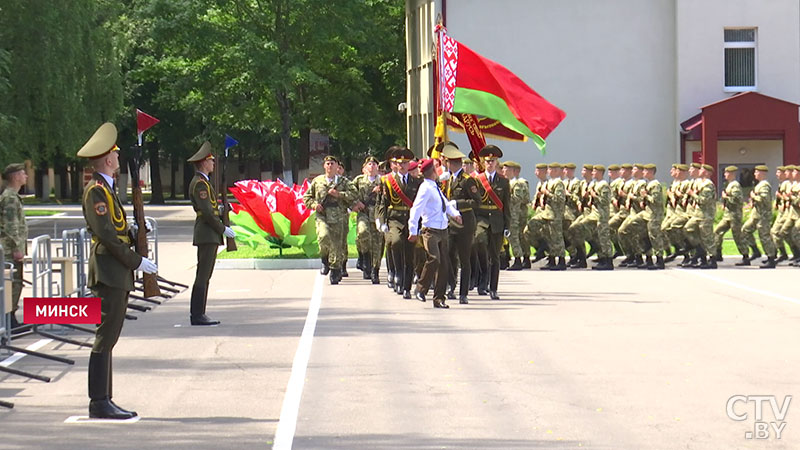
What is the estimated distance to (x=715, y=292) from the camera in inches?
766

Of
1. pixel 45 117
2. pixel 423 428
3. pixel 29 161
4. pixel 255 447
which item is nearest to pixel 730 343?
pixel 423 428

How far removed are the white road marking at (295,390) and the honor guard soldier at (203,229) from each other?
1.16m

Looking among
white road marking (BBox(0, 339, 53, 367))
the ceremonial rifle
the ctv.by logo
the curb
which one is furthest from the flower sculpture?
the ctv.by logo

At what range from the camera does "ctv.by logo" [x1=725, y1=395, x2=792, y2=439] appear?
29.1ft

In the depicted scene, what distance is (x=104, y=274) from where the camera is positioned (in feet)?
31.8

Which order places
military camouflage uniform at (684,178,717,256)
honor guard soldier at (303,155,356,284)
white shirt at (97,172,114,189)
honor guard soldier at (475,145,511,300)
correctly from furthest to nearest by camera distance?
military camouflage uniform at (684,178,717,256) → honor guard soldier at (303,155,356,284) → honor guard soldier at (475,145,511,300) → white shirt at (97,172,114,189)

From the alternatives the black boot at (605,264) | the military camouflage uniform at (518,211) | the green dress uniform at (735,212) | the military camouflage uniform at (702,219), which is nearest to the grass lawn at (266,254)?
the military camouflage uniform at (518,211)

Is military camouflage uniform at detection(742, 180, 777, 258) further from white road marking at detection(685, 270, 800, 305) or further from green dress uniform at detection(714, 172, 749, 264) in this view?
white road marking at detection(685, 270, 800, 305)

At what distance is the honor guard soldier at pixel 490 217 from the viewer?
1903 centimetres

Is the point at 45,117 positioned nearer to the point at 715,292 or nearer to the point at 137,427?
the point at 715,292

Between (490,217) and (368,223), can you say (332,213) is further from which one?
(490,217)

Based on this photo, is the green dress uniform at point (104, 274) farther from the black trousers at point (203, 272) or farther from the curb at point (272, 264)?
the curb at point (272, 264)

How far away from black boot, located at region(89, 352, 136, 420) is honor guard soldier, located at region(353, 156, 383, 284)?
40.4ft

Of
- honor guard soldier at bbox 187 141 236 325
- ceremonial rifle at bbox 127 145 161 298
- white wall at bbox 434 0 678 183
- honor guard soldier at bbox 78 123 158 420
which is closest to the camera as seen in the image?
honor guard soldier at bbox 78 123 158 420
